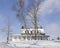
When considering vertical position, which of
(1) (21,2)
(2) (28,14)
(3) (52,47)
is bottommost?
(3) (52,47)

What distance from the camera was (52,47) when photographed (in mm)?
6984

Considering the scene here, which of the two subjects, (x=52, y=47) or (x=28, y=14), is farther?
(x=28, y=14)

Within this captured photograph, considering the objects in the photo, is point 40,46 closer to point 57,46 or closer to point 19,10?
point 57,46

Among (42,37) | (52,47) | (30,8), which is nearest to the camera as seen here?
(52,47)

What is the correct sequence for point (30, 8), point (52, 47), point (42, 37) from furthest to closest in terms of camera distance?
point (42, 37), point (30, 8), point (52, 47)

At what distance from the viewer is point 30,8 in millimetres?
12156

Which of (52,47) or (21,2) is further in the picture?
(21,2)

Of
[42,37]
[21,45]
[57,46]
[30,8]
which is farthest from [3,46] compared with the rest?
[42,37]

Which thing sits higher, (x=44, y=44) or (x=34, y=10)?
(x=34, y=10)

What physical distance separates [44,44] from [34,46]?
45 centimetres

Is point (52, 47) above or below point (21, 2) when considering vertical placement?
below

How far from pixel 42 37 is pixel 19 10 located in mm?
3495

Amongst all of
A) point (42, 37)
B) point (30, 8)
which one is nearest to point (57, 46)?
point (30, 8)

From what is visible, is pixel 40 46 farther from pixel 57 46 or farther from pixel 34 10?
pixel 34 10
